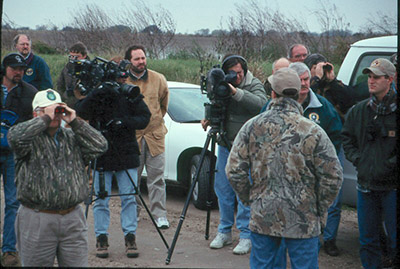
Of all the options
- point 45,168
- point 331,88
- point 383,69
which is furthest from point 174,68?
point 45,168

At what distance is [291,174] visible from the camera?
393cm

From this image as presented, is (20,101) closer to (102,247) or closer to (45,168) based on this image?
Result: (102,247)

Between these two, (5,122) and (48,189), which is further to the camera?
(5,122)

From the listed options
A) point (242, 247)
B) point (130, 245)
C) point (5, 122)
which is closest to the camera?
point (5, 122)

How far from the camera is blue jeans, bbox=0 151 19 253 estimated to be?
5469 millimetres

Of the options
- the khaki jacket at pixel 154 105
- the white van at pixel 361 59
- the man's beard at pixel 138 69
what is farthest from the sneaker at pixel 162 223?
the white van at pixel 361 59

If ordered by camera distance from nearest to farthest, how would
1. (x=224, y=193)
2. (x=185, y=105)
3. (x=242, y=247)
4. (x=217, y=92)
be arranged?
1. (x=217, y=92)
2. (x=242, y=247)
3. (x=224, y=193)
4. (x=185, y=105)

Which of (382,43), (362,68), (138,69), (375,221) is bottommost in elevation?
(375,221)

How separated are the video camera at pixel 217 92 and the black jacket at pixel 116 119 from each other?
66 centimetres

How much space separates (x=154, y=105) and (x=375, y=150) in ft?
9.62

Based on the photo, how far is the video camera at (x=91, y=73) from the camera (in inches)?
215

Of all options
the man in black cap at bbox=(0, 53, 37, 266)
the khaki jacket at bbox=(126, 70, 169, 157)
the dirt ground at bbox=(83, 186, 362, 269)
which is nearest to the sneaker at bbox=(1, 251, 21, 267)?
the man in black cap at bbox=(0, 53, 37, 266)

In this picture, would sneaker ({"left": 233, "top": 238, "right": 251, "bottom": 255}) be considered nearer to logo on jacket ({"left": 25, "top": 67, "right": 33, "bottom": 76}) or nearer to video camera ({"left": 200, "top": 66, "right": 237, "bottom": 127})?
video camera ({"left": 200, "top": 66, "right": 237, "bottom": 127})

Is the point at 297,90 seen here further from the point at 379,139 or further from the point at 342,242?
the point at 342,242
